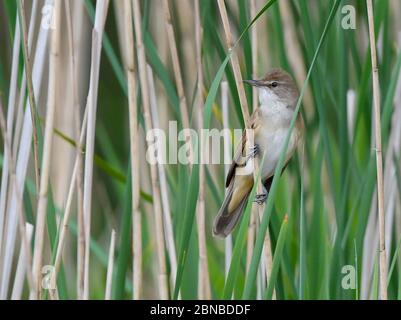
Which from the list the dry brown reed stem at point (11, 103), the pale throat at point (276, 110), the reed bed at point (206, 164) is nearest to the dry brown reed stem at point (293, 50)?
the reed bed at point (206, 164)

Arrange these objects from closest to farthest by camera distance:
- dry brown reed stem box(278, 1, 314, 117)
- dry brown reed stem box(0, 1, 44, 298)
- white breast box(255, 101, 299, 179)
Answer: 1. dry brown reed stem box(0, 1, 44, 298)
2. white breast box(255, 101, 299, 179)
3. dry brown reed stem box(278, 1, 314, 117)

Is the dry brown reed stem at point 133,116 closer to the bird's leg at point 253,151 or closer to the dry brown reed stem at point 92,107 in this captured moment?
the dry brown reed stem at point 92,107

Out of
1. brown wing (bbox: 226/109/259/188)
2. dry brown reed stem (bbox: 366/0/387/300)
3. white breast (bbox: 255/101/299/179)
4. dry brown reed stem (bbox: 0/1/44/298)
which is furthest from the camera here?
white breast (bbox: 255/101/299/179)

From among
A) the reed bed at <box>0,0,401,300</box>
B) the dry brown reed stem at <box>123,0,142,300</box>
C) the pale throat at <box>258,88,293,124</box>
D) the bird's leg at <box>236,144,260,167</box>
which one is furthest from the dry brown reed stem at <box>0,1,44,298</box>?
the pale throat at <box>258,88,293,124</box>

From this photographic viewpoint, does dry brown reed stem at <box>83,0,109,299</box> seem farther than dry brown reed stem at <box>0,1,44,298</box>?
No

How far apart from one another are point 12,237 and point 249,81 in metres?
0.82

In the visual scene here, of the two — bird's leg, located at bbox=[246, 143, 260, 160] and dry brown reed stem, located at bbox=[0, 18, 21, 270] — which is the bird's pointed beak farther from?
dry brown reed stem, located at bbox=[0, 18, 21, 270]

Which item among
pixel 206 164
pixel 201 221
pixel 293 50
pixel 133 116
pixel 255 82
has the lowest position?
pixel 201 221

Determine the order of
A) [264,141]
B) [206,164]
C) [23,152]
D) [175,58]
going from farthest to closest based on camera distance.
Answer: [264,141]
[206,164]
[23,152]
[175,58]

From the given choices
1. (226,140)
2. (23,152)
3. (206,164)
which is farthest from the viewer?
(226,140)

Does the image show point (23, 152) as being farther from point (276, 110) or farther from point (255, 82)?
point (276, 110)

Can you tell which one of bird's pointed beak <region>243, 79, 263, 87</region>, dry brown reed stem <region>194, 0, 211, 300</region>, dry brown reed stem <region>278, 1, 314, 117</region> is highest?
dry brown reed stem <region>278, 1, 314, 117</region>

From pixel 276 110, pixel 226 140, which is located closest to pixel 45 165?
pixel 226 140
